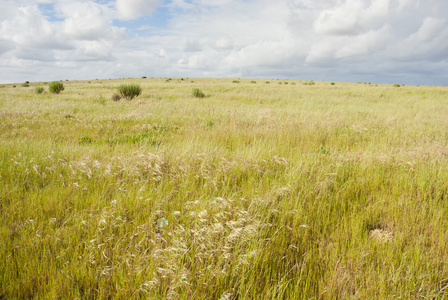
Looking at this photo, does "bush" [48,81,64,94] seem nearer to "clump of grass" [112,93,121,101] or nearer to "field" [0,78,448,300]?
"clump of grass" [112,93,121,101]

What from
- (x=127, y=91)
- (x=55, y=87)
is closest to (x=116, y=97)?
(x=127, y=91)

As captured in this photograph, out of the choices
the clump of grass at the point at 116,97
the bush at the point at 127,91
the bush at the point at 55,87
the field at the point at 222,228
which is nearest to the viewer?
the field at the point at 222,228

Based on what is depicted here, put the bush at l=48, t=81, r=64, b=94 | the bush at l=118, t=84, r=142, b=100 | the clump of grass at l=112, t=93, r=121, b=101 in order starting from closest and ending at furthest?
the clump of grass at l=112, t=93, r=121, b=101, the bush at l=118, t=84, r=142, b=100, the bush at l=48, t=81, r=64, b=94

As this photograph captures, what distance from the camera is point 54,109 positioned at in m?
9.78

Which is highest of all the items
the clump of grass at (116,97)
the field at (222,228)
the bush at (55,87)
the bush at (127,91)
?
the bush at (55,87)

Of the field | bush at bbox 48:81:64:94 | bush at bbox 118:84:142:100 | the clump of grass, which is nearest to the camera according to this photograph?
the field

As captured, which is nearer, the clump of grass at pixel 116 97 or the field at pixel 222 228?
the field at pixel 222 228

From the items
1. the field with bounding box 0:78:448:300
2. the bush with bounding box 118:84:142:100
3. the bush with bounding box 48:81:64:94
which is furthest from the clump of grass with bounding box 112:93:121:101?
the field with bounding box 0:78:448:300

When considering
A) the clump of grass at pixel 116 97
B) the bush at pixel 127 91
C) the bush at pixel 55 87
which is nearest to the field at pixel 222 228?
the clump of grass at pixel 116 97

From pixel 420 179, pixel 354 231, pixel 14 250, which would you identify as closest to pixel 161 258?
pixel 14 250

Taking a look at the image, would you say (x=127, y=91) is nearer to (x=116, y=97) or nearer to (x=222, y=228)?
(x=116, y=97)

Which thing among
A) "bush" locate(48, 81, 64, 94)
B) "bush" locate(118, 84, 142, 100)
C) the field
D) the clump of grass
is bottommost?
the field

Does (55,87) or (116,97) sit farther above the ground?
(55,87)

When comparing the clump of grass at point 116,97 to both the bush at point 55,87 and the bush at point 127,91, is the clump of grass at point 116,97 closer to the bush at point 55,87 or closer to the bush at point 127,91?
the bush at point 127,91
